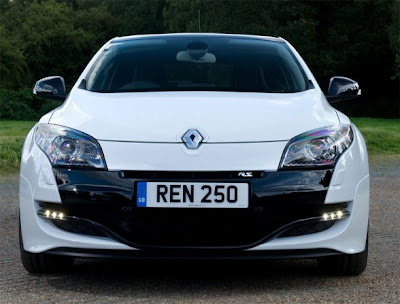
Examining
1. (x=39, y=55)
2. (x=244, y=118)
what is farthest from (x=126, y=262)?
(x=39, y=55)

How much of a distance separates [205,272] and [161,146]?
99 centimetres

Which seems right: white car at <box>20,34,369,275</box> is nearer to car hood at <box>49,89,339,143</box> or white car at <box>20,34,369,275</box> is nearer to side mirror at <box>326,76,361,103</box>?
car hood at <box>49,89,339,143</box>

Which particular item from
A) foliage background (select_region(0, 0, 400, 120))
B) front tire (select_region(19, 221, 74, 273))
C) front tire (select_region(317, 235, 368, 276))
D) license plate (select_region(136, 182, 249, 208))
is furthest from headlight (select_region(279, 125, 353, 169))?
foliage background (select_region(0, 0, 400, 120))

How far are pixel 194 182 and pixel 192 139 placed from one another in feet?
0.80

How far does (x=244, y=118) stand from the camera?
5.02 meters

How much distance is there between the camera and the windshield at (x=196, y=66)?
5.91m

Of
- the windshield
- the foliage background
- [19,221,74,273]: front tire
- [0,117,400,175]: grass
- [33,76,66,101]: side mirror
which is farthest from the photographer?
the foliage background

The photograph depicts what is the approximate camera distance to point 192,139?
4863 mm

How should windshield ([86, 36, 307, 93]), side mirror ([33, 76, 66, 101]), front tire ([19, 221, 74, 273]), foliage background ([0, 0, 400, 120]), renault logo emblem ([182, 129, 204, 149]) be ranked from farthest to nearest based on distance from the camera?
foliage background ([0, 0, 400, 120])
side mirror ([33, 76, 66, 101])
windshield ([86, 36, 307, 93])
front tire ([19, 221, 74, 273])
renault logo emblem ([182, 129, 204, 149])

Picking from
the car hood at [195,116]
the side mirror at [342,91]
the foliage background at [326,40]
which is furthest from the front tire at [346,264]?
the foliage background at [326,40]

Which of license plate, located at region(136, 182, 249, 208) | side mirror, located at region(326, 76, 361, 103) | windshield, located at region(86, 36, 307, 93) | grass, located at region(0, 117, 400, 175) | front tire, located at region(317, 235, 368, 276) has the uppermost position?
license plate, located at region(136, 182, 249, 208)

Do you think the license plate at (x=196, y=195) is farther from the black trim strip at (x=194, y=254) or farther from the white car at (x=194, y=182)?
the black trim strip at (x=194, y=254)

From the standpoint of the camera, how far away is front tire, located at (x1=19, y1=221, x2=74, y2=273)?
5262 mm

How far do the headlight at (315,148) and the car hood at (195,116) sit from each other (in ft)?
0.15
